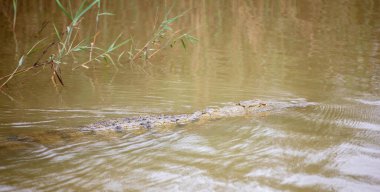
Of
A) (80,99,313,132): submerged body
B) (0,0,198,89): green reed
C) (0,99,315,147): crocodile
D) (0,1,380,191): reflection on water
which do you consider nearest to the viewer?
(0,1,380,191): reflection on water

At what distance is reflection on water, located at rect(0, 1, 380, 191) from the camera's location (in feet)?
9.39

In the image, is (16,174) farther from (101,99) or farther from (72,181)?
(101,99)

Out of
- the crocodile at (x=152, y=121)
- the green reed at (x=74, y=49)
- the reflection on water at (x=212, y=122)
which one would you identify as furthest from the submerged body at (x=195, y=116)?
the green reed at (x=74, y=49)

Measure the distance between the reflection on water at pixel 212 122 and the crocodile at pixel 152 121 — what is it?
75 millimetres

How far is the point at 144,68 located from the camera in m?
6.26

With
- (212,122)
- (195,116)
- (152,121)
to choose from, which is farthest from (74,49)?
(212,122)

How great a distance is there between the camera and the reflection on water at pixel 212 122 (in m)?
2.86

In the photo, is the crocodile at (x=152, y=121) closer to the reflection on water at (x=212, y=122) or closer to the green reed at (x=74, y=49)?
the reflection on water at (x=212, y=122)

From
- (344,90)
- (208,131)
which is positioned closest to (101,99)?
(208,131)

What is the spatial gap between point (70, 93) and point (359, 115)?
3.27 m

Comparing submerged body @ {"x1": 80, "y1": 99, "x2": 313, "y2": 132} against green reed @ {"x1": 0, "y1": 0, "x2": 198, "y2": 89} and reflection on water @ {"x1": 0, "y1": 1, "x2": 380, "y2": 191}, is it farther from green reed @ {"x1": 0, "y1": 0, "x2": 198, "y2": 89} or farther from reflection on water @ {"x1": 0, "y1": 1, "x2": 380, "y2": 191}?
green reed @ {"x1": 0, "y1": 0, "x2": 198, "y2": 89}

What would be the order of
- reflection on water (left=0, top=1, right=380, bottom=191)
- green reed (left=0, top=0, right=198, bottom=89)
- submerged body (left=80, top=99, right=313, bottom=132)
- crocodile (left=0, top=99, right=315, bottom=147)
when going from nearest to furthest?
reflection on water (left=0, top=1, right=380, bottom=191), crocodile (left=0, top=99, right=315, bottom=147), submerged body (left=80, top=99, right=313, bottom=132), green reed (left=0, top=0, right=198, bottom=89)

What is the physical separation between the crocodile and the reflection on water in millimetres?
75

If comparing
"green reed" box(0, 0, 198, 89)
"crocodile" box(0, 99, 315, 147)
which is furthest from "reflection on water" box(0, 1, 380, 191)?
"green reed" box(0, 0, 198, 89)
